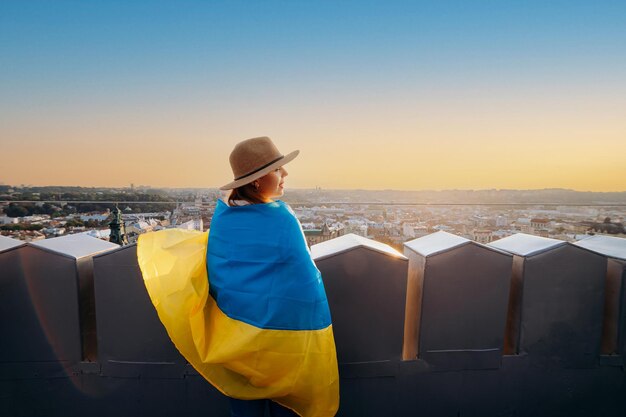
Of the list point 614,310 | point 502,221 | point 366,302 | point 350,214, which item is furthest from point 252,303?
point 502,221

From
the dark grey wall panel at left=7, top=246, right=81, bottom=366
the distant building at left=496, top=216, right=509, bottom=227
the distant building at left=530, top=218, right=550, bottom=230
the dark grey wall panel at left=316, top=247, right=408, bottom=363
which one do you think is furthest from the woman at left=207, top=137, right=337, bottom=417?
the distant building at left=530, top=218, right=550, bottom=230

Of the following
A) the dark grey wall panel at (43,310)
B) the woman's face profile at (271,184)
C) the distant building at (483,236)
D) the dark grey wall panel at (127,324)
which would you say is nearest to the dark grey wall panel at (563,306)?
the distant building at (483,236)

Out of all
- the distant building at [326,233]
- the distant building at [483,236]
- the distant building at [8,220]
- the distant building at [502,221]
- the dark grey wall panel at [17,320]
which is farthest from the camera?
the distant building at [502,221]

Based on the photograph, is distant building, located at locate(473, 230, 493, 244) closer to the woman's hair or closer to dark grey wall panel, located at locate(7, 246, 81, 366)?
the woman's hair

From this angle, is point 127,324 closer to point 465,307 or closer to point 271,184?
point 271,184

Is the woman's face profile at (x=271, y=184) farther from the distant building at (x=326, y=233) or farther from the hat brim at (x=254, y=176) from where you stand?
the distant building at (x=326, y=233)

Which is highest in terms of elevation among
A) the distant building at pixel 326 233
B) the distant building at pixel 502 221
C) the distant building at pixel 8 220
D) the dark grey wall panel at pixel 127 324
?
the distant building at pixel 502 221
